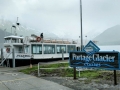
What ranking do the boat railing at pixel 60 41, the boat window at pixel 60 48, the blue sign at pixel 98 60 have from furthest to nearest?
the boat window at pixel 60 48 → the boat railing at pixel 60 41 → the blue sign at pixel 98 60

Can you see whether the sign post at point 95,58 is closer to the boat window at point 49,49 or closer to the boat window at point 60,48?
the boat window at point 49,49

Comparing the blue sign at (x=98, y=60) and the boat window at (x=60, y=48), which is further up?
the boat window at (x=60, y=48)

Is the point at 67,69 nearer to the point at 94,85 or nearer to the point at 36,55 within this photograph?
the point at 94,85

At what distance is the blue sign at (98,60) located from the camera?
33.1 ft

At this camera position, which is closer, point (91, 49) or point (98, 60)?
point (98, 60)

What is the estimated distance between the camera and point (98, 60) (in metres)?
10.8

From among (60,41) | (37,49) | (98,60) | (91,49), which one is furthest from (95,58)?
(60,41)

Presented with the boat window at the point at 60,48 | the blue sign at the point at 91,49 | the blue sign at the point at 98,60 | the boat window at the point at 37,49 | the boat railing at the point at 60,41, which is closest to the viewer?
the blue sign at the point at 98,60

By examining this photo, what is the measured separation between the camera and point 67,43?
33.9 metres

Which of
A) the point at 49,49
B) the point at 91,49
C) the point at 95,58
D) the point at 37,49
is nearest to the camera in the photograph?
the point at 95,58

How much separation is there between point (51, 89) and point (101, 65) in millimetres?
3311

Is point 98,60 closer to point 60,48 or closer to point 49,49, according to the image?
point 49,49

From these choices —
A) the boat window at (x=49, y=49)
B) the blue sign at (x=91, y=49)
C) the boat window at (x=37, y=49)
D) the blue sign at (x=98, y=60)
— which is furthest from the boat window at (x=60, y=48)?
the blue sign at (x=91, y=49)

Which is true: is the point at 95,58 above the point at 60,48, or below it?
below
